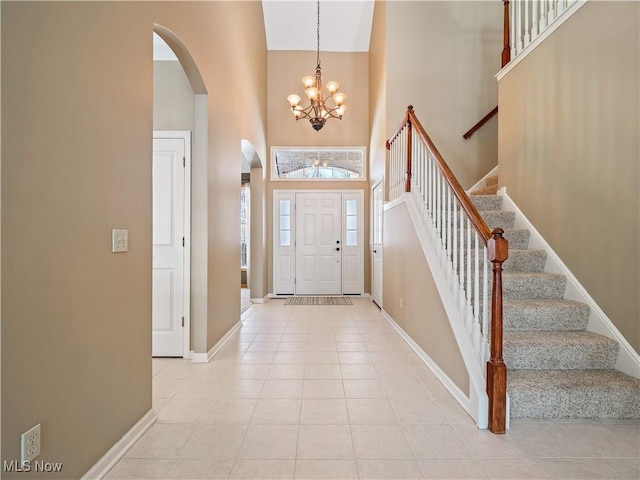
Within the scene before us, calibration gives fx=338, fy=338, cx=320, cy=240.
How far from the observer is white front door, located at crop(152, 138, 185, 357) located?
3219 mm

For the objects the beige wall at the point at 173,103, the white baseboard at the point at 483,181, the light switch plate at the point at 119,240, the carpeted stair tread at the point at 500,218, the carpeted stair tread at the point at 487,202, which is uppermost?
the beige wall at the point at 173,103

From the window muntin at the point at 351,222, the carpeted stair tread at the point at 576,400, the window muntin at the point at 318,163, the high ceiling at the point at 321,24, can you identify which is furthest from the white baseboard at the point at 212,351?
the high ceiling at the point at 321,24

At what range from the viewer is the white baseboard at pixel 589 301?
226 cm

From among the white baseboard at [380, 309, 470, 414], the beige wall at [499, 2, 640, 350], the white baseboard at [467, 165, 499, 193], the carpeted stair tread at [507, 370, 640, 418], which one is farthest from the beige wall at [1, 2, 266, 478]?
the white baseboard at [467, 165, 499, 193]

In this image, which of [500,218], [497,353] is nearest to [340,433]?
[497,353]

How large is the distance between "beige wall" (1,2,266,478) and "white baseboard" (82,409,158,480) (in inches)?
1.5

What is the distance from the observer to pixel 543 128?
10.3 feet

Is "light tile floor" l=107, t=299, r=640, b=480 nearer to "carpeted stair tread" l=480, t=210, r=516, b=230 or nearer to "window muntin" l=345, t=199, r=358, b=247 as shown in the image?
"carpeted stair tread" l=480, t=210, r=516, b=230

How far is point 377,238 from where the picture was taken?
19.4ft

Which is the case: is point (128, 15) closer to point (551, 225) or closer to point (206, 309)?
point (206, 309)

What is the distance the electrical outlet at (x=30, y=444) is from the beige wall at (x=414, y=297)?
2269mm

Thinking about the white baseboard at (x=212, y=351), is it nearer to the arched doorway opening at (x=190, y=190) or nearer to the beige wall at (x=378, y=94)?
the arched doorway opening at (x=190, y=190)

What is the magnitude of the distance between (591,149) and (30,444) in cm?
368

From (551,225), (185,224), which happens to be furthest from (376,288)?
(185,224)
